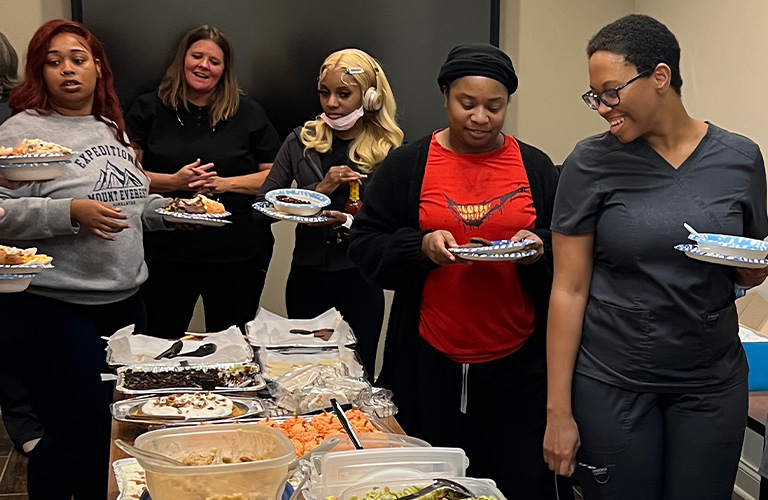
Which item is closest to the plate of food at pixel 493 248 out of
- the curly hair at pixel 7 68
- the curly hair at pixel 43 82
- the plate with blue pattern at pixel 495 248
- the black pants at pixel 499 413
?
the plate with blue pattern at pixel 495 248

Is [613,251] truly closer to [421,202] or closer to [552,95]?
[421,202]

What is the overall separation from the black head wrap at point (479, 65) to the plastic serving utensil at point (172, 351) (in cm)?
94

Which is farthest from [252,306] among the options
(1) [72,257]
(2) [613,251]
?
→ (2) [613,251]

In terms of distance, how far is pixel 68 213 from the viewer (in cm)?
236

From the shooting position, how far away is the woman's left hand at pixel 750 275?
170cm

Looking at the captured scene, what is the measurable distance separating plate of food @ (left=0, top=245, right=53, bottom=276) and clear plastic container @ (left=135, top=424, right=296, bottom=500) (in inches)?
37.3

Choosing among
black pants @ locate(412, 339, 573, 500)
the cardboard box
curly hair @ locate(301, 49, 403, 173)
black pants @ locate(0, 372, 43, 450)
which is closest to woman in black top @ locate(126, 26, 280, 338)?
curly hair @ locate(301, 49, 403, 173)

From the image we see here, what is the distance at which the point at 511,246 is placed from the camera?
6.26 feet

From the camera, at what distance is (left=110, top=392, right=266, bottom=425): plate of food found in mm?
1792

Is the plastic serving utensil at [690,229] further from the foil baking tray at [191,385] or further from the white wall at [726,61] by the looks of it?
the white wall at [726,61]

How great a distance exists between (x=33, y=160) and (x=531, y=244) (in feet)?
4.18

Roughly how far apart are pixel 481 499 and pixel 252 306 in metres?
2.16

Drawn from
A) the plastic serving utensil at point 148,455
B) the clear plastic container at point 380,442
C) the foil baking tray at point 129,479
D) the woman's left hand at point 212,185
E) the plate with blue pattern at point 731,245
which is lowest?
the foil baking tray at point 129,479

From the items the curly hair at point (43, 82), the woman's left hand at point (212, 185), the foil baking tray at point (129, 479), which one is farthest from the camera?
the woman's left hand at point (212, 185)
